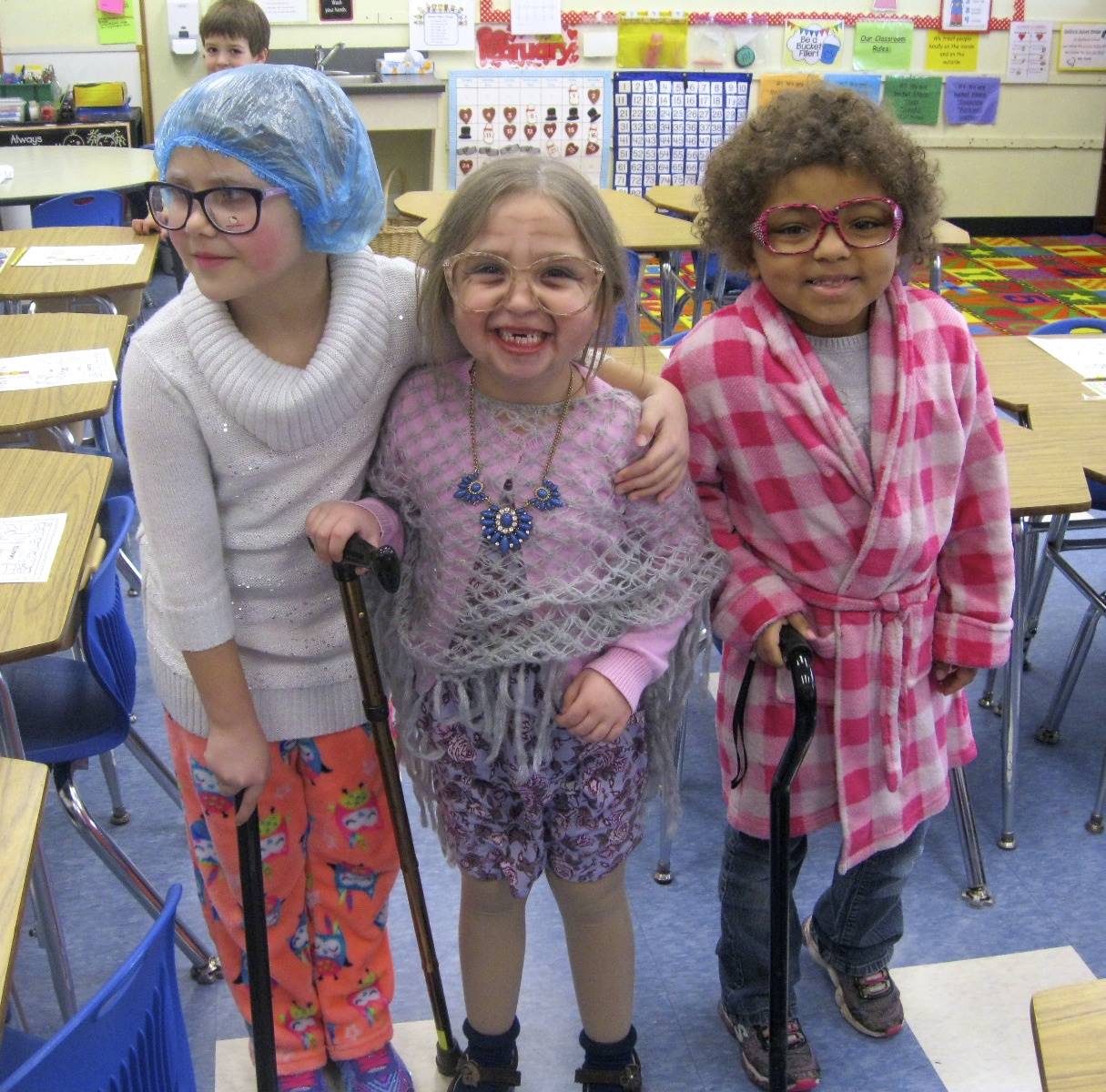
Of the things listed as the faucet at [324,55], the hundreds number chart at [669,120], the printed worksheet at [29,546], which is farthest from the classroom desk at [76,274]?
the hundreds number chart at [669,120]

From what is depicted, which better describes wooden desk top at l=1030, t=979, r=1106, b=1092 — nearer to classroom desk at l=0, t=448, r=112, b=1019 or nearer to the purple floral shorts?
the purple floral shorts

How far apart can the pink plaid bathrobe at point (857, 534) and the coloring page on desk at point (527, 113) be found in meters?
5.48

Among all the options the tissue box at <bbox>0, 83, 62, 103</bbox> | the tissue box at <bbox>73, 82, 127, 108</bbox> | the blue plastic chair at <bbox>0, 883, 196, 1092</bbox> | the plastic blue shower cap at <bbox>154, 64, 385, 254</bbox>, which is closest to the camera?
the blue plastic chair at <bbox>0, 883, 196, 1092</bbox>

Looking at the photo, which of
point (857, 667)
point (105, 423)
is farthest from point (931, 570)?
point (105, 423)

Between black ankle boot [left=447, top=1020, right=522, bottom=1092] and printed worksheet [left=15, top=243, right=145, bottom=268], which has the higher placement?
printed worksheet [left=15, top=243, right=145, bottom=268]

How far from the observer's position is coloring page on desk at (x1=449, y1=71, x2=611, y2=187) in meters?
6.69

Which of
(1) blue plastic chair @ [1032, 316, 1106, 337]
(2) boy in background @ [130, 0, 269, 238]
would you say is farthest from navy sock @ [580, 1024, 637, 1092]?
(2) boy in background @ [130, 0, 269, 238]

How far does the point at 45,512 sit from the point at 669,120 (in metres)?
5.71

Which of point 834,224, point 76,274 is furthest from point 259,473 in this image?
point 76,274

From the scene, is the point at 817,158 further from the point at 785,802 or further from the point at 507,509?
the point at 785,802

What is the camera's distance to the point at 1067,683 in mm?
2650

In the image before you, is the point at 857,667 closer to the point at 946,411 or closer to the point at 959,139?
the point at 946,411

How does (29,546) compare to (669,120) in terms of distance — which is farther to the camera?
(669,120)

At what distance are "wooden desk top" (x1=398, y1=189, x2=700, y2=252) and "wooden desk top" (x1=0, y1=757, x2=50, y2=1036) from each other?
257 centimetres
